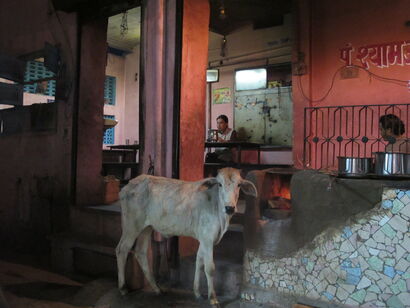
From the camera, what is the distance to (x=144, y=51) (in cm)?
505

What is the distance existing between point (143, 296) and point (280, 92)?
304 inches

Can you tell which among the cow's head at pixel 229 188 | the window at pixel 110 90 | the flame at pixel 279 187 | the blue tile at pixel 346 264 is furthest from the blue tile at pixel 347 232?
the window at pixel 110 90

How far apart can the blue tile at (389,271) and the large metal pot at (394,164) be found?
954mm

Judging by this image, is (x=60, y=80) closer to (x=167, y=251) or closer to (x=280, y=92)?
(x=167, y=251)

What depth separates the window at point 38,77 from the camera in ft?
36.3

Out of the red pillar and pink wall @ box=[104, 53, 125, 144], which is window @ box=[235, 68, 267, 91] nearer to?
pink wall @ box=[104, 53, 125, 144]

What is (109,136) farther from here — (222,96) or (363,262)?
(363,262)

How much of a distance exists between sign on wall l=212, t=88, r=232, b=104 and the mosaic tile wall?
852 centimetres

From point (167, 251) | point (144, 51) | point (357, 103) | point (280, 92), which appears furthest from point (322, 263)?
point (280, 92)

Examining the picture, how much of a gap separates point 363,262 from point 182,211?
1919 mm

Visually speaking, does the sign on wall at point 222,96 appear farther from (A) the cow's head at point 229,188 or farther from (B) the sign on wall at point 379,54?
(A) the cow's head at point 229,188

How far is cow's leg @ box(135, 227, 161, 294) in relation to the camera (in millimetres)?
4441

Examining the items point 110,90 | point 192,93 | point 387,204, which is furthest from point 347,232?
point 110,90

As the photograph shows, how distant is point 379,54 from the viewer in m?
7.59
